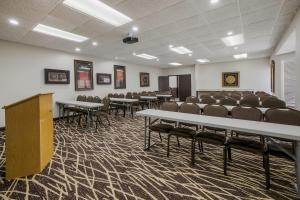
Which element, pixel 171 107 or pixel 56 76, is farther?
pixel 56 76

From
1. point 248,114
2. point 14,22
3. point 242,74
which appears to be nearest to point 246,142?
point 248,114

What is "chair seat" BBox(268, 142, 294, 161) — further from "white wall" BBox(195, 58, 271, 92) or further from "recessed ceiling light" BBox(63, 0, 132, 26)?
"white wall" BBox(195, 58, 271, 92)

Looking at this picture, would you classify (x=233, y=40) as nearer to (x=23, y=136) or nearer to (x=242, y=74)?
(x=242, y=74)

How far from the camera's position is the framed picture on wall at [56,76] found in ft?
19.9

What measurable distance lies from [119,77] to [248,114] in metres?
7.56

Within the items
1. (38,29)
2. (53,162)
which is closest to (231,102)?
(53,162)

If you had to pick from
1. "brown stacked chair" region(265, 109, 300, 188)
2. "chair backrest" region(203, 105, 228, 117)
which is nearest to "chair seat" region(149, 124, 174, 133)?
"chair backrest" region(203, 105, 228, 117)

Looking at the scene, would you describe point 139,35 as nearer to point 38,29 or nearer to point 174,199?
point 38,29

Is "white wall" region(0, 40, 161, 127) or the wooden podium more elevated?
"white wall" region(0, 40, 161, 127)

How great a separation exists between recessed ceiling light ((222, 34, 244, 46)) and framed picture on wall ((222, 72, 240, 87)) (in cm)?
475

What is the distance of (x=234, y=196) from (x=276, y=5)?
12.1 ft

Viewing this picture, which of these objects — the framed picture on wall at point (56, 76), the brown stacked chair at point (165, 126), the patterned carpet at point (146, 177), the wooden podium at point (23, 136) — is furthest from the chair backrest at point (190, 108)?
the framed picture on wall at point (56, 76)

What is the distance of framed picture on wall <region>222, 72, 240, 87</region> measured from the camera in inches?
412

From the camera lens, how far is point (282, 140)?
234 centimetres
